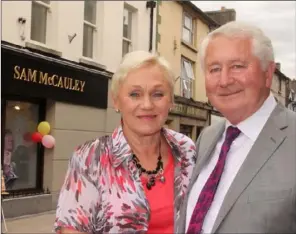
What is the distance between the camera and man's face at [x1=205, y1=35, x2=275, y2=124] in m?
1.79

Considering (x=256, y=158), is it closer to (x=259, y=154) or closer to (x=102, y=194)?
(x=259, y=154)

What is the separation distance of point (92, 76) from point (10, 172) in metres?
3.11

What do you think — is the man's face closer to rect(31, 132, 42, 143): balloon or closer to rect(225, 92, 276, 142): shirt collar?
rect(225, 92, 276, 142): shirt collar

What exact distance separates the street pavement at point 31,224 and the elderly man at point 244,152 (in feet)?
18.0

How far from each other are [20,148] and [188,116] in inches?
363

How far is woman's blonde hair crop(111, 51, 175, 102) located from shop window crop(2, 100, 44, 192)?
660 cm

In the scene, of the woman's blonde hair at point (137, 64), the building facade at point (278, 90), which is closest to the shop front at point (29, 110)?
the building facade at point (278, 90)

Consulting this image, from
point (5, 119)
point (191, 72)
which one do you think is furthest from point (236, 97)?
point (191, 72)

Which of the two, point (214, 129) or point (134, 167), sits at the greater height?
point (214, 129)

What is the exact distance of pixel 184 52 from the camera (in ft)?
52.8

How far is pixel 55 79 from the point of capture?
30.1 feet

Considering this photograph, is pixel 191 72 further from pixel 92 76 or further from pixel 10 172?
pixel 10 172

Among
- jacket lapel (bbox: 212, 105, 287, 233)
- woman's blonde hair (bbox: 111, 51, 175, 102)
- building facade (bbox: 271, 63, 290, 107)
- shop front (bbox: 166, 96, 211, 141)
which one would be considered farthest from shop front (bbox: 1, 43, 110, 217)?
jacket lapel (bbox: 212, 105, 287, 233)

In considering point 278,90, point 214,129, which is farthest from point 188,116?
point 214,129
